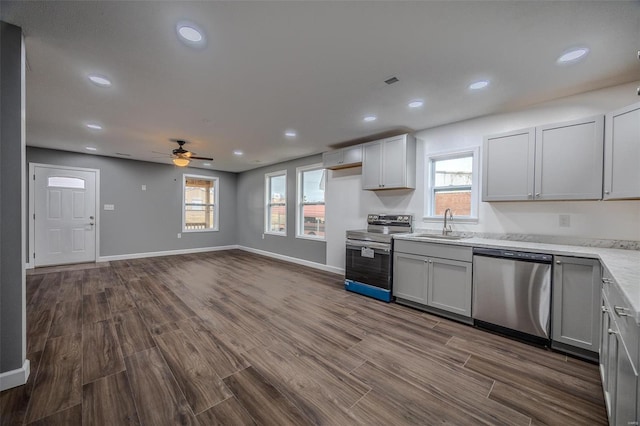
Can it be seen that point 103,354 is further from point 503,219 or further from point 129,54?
point 503,219

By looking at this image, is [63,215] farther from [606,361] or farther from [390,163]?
[606,361]

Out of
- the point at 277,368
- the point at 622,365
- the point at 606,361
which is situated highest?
the point at 622,365

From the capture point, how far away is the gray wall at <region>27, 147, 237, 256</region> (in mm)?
5947

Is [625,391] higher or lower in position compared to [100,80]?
lower

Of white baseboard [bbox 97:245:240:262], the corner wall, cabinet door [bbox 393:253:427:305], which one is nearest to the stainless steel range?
cabinet door [bbox 393:253:427:305]

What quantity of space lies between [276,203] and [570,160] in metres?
5.73

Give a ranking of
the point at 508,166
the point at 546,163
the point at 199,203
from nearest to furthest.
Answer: the point at 546,163 → the point at 508,166 → the point at 199,203

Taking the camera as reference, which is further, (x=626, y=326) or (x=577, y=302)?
(x=577, y=302)

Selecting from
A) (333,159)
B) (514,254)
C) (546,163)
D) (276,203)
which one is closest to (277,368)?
(514,254)

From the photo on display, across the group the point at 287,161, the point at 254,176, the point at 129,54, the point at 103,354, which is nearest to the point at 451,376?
the point at 103,354

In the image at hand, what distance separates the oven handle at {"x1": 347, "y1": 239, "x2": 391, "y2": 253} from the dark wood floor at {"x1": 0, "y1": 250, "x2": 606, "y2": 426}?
775 millimetres

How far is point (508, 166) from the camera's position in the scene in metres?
2.95

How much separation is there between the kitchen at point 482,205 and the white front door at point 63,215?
0.42 meters

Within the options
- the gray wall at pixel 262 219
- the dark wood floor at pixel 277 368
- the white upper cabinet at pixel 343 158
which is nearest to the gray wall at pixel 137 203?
the gray wall at pixel 262 219
